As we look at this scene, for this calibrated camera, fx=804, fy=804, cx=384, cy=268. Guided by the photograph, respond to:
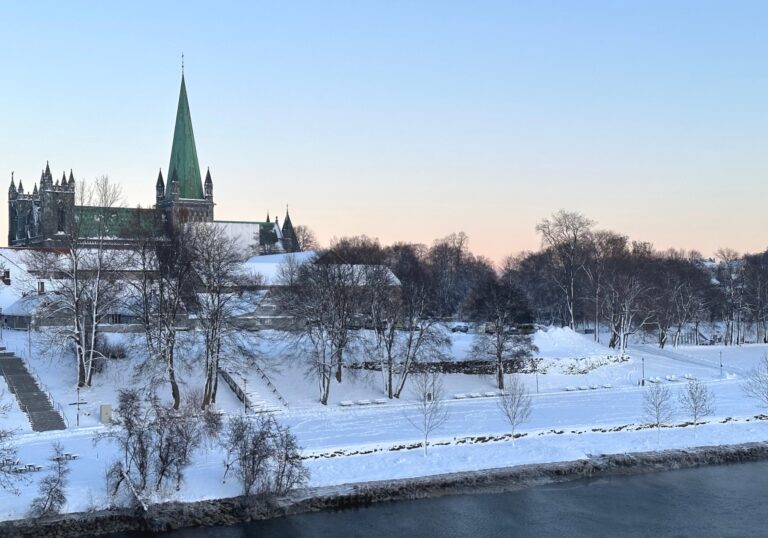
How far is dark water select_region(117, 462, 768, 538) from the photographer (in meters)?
25.2

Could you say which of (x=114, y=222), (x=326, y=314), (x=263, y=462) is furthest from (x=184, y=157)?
(x=263, y=462)

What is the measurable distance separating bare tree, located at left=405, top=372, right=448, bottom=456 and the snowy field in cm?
43

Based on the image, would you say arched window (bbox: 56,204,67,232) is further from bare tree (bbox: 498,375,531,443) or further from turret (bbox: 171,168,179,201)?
bare tree (bbox: 498,375,531,443)

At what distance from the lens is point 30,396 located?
37.0 meters

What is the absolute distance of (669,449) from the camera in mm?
34531

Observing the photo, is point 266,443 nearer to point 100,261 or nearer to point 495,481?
point 495,481

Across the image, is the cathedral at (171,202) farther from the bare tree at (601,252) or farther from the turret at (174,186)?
the bare tree at (601,252)

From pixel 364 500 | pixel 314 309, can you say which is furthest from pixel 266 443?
pixel 314 309

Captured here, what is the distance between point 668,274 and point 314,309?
41462 millimetres

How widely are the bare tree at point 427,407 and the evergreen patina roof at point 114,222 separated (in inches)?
694

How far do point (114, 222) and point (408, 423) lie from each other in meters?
57.8

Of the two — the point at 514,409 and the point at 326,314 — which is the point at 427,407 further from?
the point at 326,314

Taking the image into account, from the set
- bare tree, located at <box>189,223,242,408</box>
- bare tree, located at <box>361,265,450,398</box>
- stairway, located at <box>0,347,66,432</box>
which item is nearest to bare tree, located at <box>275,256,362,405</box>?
bare tree, located at <box>361,265,450,398</box>

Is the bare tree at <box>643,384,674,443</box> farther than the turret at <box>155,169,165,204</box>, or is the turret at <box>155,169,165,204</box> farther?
the turret at <box>155,169,165,204</box>
